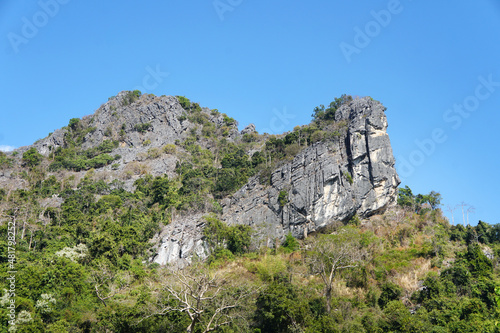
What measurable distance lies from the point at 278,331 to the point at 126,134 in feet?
193

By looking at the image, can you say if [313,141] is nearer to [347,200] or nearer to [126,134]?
[347,200]

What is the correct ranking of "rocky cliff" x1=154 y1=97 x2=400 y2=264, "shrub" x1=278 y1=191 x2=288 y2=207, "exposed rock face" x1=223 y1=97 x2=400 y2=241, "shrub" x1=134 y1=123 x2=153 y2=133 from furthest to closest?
"shrub" x1=134 y1=123 x2=153 y2=133
"shrub" x1=278 y1=191 x2=288 y2=207
"exposed rock face" x1=223 y1=97 x2=400 y2=241
"rocky cliff" x1=154 y1=97 x2=400 y2=264

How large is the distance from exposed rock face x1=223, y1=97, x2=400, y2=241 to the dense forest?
1271mm

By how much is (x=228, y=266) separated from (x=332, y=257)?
10161mm

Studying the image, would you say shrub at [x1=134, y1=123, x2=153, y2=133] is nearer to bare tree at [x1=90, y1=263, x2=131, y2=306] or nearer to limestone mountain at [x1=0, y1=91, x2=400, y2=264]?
limestone mountain at [x1=0, y1=91, x2=400, y2=264]

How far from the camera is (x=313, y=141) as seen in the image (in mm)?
51156

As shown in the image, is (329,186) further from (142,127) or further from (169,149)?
(142,127)

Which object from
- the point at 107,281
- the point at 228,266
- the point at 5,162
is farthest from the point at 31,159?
the point at 228,266

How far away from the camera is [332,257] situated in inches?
1224

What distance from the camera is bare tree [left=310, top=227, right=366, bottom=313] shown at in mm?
29500

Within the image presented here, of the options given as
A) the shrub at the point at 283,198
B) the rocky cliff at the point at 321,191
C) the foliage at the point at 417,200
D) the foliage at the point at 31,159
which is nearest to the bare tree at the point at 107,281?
the rocky cliff at the point at 321,191

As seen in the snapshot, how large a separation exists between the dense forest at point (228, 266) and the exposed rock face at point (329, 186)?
1271mm

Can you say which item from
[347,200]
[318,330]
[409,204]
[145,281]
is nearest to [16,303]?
[145,281]

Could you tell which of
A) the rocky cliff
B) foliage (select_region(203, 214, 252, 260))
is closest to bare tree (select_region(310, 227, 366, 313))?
the rocky cliff
